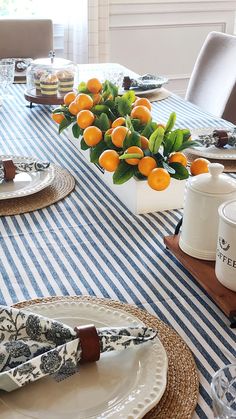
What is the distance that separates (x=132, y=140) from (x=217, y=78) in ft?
4.04

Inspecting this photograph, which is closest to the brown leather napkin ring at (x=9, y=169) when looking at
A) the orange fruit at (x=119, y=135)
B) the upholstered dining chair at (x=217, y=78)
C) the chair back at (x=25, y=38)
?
the orange fruit at (x=119, y=135)

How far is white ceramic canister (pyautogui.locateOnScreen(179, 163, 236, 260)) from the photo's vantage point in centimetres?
88

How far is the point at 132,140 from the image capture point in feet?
3.69

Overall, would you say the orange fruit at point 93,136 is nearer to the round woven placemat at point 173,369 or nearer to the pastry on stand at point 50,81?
the round woven placemat at point 173,369

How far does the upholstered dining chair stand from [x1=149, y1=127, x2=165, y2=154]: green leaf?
1.09 metres

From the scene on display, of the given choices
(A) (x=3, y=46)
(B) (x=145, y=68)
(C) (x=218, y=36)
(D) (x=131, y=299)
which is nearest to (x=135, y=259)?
(D) (x=131, y=299)

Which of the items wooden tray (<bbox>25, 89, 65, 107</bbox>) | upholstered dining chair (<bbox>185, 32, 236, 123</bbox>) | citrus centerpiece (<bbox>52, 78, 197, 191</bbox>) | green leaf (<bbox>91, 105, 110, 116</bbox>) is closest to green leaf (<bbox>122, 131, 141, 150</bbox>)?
citrus centerpiece (<bbox>52, 78, 197, 191</bbox>)

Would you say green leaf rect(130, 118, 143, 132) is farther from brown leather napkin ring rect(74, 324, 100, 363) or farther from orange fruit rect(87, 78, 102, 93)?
brown leather napkin ring rect(74, 324, 100, 363)

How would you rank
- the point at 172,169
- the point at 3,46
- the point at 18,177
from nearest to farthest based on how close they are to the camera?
the point at 172,169 < the point at 18,177 < the point at 3,46

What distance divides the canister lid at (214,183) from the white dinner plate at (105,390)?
0.89 ft

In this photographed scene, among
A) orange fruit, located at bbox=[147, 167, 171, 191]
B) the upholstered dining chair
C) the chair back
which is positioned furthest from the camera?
the chair back

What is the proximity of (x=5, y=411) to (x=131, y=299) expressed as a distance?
289mm

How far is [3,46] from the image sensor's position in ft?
8.79

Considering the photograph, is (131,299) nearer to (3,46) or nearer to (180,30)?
(3,46)
